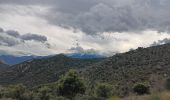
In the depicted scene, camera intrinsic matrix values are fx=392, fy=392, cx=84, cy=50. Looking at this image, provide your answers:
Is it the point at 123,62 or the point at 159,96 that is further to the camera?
the point at 123,62

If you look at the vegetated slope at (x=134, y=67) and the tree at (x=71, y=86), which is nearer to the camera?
the tree at (x=71, y=86)

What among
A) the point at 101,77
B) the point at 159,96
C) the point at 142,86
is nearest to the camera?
the point at 159,96

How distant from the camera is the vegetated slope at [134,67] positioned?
103688 mm

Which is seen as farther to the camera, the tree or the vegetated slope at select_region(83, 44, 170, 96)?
the vegetated slope at select_region(83, 44, 170, 96)

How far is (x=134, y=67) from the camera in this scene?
125 m

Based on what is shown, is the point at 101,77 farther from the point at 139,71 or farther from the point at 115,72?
the point at 139,71

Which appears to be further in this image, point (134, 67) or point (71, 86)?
point (134, 67)

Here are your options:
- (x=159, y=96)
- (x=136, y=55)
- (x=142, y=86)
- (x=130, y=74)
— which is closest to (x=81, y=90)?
(x=142, y=86)

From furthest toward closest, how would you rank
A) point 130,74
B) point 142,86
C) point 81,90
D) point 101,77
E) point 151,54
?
1. point 151,54
2. point 101,77
3. point 130,74
4. point 81,90
5. point 142,86

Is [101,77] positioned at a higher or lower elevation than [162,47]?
lower

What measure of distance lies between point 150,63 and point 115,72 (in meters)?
11.3

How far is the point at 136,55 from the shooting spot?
5743 inches

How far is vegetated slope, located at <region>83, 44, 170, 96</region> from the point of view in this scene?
103688mm

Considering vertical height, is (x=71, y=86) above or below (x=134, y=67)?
below
